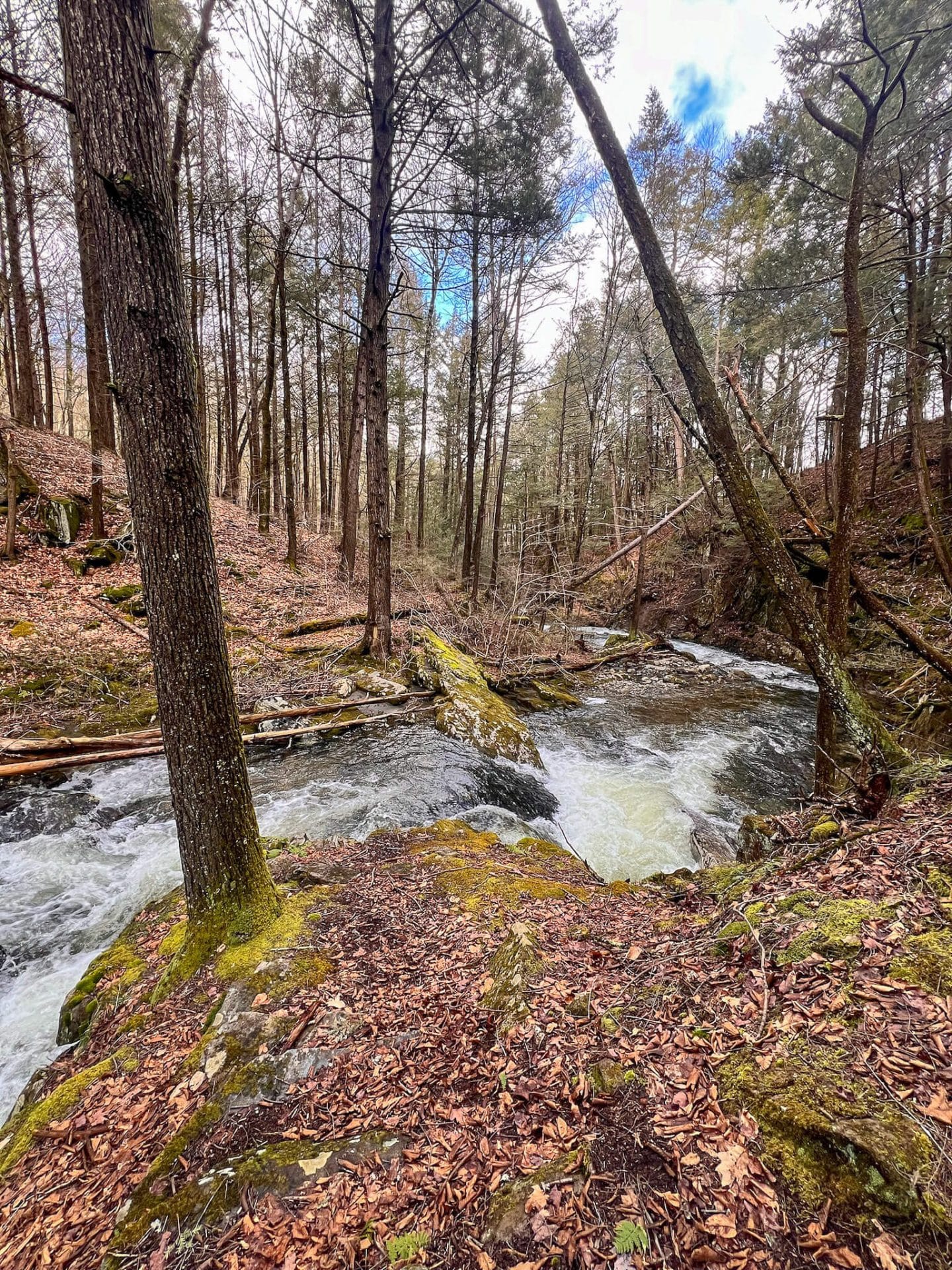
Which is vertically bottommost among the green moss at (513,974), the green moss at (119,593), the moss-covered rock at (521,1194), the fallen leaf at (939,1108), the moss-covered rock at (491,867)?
the moss-covered rock at (491,867)

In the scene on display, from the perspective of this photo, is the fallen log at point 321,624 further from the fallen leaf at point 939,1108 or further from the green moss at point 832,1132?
the fallen leaf at point 939,1108

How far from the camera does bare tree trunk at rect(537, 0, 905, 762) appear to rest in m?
4.00

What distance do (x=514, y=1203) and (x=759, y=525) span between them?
4263 millimetres

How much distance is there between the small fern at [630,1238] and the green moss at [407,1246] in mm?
582

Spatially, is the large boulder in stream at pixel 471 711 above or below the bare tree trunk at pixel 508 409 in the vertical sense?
below

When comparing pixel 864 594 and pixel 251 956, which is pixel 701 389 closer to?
pixel 864 594

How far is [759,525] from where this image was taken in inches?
162

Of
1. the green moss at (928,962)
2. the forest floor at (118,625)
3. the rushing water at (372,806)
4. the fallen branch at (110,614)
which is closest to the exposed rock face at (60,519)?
the forest floor at (118,625)

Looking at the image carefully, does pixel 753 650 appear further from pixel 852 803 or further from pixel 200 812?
pixel 200 812

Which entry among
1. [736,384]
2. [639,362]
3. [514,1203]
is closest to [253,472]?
[639,362]

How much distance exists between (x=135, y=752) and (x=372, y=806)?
113 inches

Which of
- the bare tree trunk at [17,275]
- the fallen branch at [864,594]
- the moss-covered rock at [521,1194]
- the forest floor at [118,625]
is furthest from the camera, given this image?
the bare tree trunk at [17,275]

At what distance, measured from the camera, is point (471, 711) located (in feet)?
26.0

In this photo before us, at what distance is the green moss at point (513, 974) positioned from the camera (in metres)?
2.36
